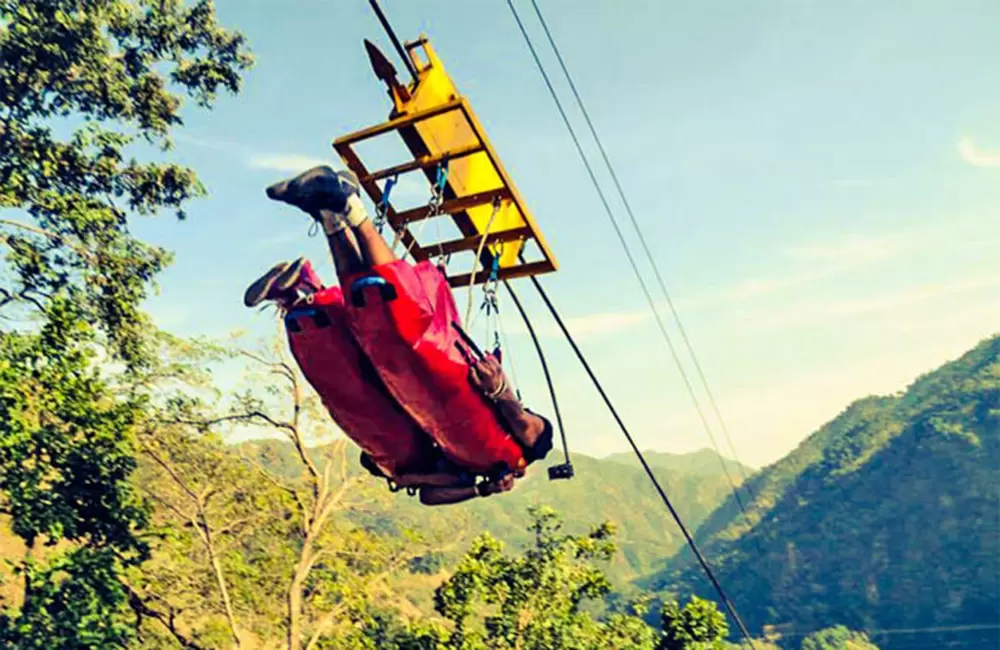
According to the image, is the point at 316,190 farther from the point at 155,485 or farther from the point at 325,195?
A: the point at 155,485

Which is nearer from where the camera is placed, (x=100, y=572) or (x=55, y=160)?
(x=100, y=572)

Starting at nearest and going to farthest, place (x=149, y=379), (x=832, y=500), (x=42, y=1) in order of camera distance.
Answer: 1. (x=42, y=1)
2. (x=149, y=379)
3. (x=832, y=500)

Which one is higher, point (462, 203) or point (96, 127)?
point (96, 127)

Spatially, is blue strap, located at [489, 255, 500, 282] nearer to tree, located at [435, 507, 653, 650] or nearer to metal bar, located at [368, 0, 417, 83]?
metal bar, located at [368, 0, 417, 83]

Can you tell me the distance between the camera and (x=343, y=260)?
3.51 meters

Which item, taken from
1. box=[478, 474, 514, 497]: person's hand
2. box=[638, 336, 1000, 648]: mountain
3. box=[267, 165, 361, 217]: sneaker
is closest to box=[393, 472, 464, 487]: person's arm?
box=[478, 474, 514, 497]: person's hand

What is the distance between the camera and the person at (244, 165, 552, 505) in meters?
3.29

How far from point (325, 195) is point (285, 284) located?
0.70 metres

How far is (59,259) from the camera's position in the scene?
11.8 meters

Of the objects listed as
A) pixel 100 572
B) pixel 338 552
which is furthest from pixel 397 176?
pixel 338 552

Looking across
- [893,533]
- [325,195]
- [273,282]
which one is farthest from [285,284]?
[893,533]

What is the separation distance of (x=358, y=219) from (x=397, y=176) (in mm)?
1353

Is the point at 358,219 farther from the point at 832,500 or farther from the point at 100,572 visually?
the point at 832,500

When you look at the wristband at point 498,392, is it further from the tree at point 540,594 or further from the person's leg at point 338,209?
the tree at point 540,594
